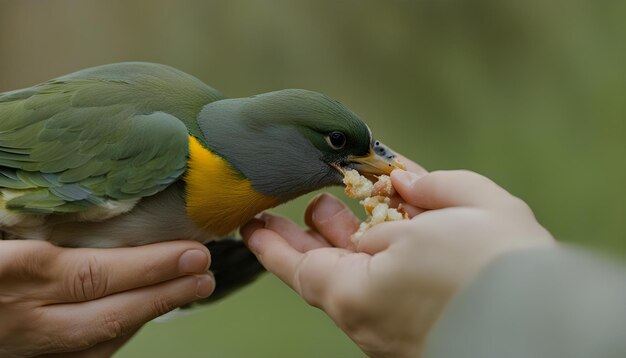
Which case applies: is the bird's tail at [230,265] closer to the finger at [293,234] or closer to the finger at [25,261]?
the finger at [293,234]

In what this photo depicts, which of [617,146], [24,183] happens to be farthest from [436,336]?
[617,146]

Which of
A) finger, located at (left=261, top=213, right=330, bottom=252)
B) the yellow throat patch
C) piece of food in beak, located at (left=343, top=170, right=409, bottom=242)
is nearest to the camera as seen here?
piece of food in beak, located at (left=343, top=170, right=409, bottom=242)

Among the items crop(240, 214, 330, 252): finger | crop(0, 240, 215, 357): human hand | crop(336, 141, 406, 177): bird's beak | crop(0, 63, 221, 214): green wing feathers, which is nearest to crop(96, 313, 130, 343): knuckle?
crop(0, 240, 215, 357): human hand

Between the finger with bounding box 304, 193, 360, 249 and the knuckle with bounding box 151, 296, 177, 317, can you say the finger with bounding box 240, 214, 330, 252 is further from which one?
the knuckle with bounding box 151, 296, 177, 317

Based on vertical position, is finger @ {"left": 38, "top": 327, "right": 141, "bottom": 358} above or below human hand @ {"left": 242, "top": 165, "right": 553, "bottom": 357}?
below

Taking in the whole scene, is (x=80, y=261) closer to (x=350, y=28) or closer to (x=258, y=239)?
(x=258, y=239)
